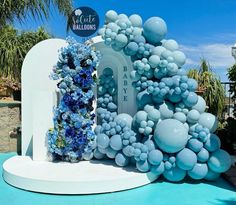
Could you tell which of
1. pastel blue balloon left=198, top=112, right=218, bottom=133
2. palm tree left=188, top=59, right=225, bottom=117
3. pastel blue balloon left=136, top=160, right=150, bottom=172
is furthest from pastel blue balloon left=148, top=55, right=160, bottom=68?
palm tree left=188, top=59, right=225, bottom=117

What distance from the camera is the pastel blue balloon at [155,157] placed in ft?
19.5

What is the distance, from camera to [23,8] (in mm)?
10289

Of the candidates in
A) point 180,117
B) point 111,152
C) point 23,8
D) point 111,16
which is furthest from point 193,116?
point 23,8

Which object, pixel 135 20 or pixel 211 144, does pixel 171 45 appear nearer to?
pixel 135 20

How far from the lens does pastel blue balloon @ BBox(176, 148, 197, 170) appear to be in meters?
5.93

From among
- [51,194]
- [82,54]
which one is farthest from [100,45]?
[51,194]

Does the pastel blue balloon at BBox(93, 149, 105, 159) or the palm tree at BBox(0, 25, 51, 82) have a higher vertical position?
the palm tree at BBox(0, 25, 51, 82)

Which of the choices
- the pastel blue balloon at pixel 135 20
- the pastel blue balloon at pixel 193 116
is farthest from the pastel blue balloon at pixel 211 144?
the pastel blue balloon at pixel 135 20

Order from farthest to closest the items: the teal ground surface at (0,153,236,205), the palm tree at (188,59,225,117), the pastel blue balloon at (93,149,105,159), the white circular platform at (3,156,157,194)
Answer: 1. the palm tree at (188,59,225,117)
2. the pastel blue balloon at (93,149,105,159)
3. the white circular platform at (3,156,157,194)
4. the teal ground surface at (0,153,236,205)

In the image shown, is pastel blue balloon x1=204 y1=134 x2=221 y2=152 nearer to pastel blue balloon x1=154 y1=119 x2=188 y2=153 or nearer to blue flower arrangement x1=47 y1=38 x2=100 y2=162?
pastel blue balloon x1=154 y1=119 x2=188 y2=153

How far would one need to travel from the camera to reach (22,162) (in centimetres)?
695

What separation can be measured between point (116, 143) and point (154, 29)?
7.83 ft

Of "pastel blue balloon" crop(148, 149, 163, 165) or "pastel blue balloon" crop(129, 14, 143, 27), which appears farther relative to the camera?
"pastel blue balloon" crop(129, 14, 143, 27)

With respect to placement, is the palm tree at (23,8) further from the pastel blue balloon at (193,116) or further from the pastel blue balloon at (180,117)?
the pastel blue balloon at (193,116)
